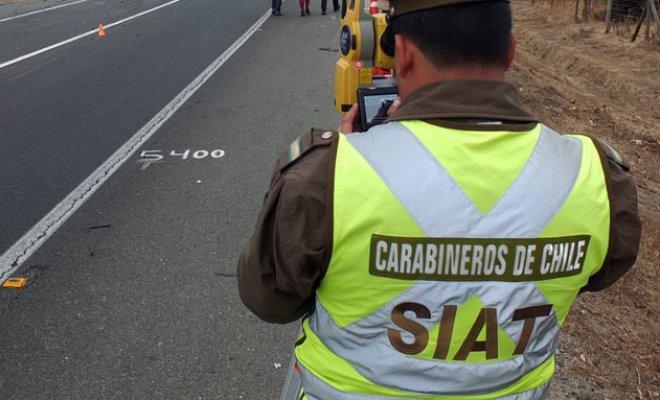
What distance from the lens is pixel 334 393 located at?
140 centimetres

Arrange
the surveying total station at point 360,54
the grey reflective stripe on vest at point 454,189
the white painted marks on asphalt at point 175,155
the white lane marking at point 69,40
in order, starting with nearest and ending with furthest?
the grey reflective stripe on vest at point 454,189
the surveying total station at point 360,54
the white painted marks on asphalt at point 175,155
the white lane marking at point 69,40

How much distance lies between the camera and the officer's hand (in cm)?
199

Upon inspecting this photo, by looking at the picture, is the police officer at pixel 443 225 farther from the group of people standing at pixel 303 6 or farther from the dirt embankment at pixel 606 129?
the group of people standing at pixel 303 6

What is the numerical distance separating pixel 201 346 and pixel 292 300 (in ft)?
A: 6.52

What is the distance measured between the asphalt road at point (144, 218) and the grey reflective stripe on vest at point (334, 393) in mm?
1594

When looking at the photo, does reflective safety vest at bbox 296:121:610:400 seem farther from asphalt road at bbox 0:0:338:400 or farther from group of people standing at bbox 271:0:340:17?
group of people standing at bbox 271:0:340:17

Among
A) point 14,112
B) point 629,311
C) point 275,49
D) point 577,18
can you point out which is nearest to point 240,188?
point 629,311

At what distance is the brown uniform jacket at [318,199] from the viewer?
1234 millimetres

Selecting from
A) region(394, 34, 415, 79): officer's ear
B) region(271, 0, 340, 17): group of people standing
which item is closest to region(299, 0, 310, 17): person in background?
region(271, 0, 340, 17): group of people standing

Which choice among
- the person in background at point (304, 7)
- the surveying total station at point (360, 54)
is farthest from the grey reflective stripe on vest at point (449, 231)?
the person in background at point (304, 7)

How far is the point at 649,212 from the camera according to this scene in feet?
16.3

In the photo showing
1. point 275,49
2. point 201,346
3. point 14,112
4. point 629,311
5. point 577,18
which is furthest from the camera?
point 577,18

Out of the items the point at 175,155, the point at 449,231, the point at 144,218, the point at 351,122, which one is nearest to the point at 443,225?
the point at 449,231

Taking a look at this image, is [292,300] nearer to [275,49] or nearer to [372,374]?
[372,374]
